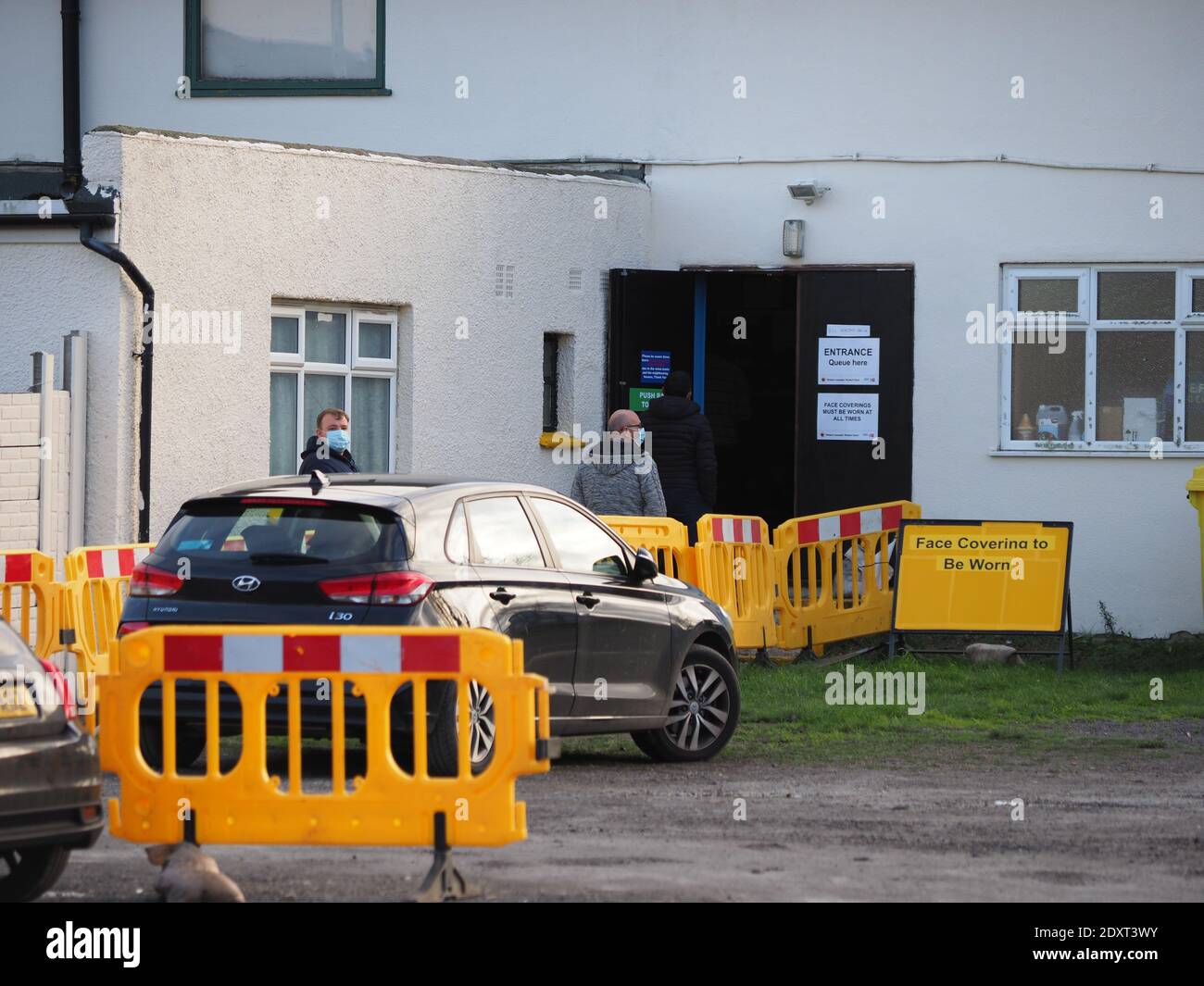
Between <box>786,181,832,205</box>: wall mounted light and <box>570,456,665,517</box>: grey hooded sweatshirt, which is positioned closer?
<box>570,456,665,517</box>: grey hooded sweatshirt

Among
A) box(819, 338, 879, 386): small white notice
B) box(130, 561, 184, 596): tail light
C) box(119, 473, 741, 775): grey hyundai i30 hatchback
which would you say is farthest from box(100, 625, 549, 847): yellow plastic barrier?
box(819, 338, 879, 386): small white notice

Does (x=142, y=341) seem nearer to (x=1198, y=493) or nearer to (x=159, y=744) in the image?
(x=159, y=744)

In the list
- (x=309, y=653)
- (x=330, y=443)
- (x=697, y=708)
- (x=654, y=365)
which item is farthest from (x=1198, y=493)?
(x=309, y=653)

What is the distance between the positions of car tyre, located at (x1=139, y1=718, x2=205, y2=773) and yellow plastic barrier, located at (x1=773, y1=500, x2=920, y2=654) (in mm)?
7102

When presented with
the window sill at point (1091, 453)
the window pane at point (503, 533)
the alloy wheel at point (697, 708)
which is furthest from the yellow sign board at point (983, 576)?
the window pane at point (503, 533)

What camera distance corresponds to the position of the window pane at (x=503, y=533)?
10641mm

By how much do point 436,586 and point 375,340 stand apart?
7618mm

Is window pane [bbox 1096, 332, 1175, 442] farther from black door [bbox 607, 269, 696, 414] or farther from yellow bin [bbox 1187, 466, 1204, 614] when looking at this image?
black door [bbox 607, 269, 696, 414]

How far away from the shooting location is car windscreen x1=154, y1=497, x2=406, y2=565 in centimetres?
1009

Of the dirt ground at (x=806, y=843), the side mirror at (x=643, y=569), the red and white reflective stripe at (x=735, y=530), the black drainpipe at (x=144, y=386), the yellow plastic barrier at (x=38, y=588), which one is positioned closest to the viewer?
the dirt ground at (x=806, y=843)

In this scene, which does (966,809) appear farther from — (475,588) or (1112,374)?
(1112,374)

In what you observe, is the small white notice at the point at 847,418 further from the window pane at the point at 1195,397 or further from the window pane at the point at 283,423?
the window pane at the point at 283,423

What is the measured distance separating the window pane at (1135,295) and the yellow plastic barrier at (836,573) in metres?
2.68

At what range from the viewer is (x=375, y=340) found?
1744cm
